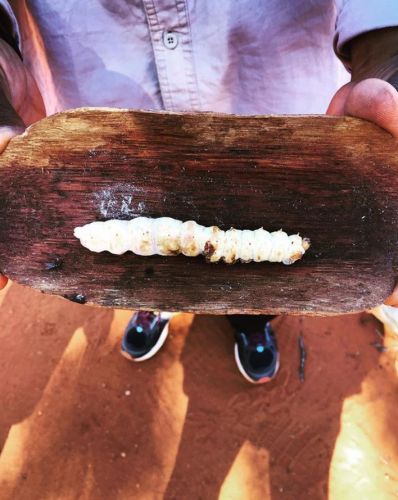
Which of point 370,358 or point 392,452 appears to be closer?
point 392,452

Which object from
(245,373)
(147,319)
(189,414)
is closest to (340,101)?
(245,373)

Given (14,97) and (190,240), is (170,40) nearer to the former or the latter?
(14,97)

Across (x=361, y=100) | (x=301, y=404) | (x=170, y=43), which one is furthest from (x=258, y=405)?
(x=170, y=43)

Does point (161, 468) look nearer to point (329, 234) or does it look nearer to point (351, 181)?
point (329, 234)

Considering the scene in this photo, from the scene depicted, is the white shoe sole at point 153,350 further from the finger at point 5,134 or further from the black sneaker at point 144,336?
the finger at point 5,134

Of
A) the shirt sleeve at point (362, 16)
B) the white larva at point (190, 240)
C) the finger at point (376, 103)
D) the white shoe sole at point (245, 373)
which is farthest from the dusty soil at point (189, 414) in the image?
the shirt sleeve at point (362, 16)

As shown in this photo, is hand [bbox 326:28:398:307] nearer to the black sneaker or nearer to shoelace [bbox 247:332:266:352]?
shoelace [bbox 247:332:266:352]

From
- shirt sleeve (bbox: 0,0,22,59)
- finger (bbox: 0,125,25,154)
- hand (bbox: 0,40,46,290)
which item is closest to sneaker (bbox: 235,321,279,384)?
hand (bbox: 0,40,46,290)
